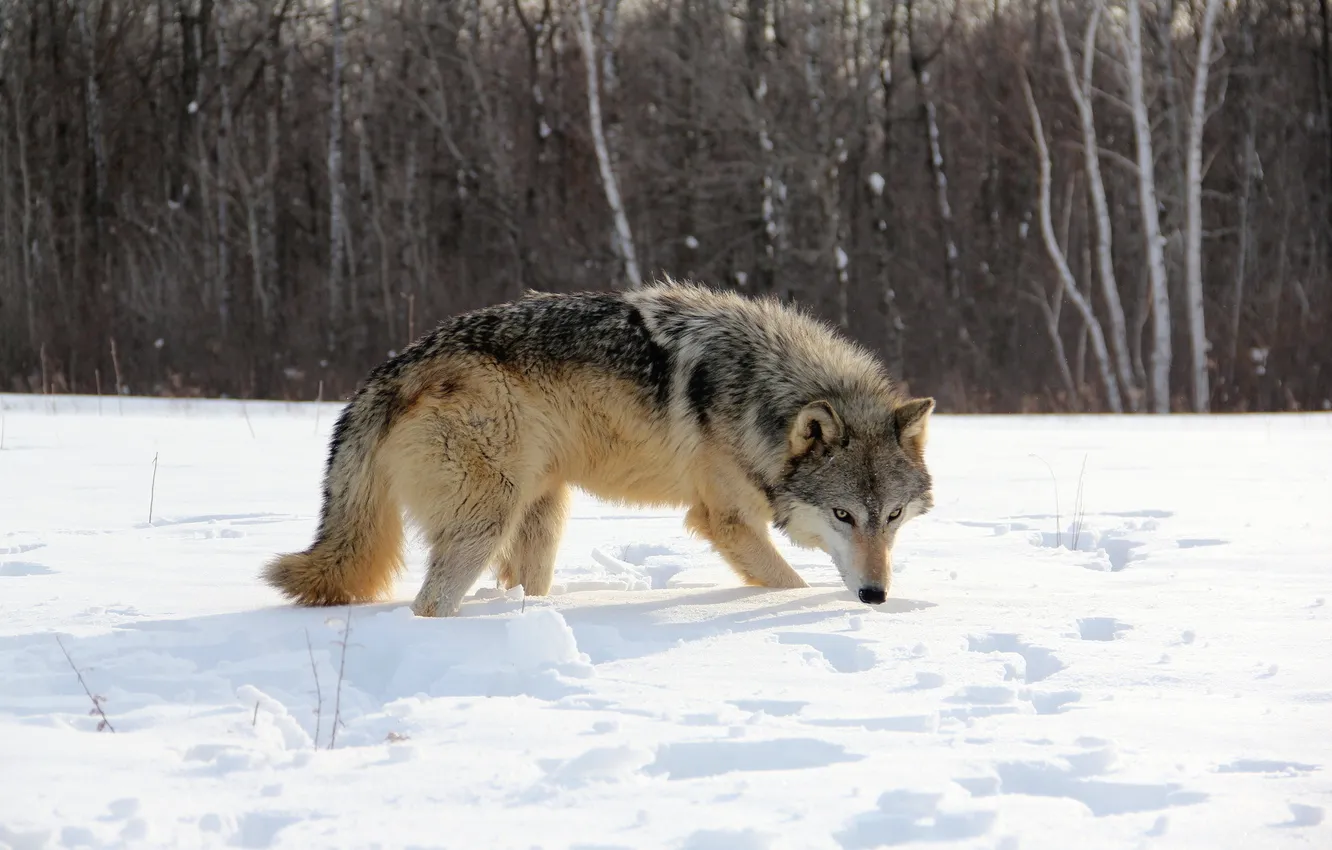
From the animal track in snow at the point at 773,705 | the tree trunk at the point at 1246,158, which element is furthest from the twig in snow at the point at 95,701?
the tree trunk at the point at 1246,158

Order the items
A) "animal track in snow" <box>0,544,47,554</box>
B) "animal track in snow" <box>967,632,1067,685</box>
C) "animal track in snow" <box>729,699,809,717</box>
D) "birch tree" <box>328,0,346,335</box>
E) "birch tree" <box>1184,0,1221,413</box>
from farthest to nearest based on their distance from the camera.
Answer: "birch tree" <box>328,0,346,335</box>, "birch tree" <box>1184,0,1221,413</box>, "animal track in snow" <box>0,544,47,554</box>, "animal track in snow" <box>967,632,1067,685</box>, "animal track in snow" <box>729,699,809,717</box>

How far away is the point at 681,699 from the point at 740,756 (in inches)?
19.9

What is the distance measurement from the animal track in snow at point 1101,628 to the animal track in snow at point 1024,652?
36 cm

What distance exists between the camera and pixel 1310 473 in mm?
8977

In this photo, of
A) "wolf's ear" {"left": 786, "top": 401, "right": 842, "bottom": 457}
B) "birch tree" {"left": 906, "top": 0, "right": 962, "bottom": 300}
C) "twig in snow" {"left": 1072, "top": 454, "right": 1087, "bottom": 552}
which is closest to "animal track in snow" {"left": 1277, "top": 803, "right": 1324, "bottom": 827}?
"wolf's ear" {"left": 786, "top": 401, "right": 842, "bottom": 457}

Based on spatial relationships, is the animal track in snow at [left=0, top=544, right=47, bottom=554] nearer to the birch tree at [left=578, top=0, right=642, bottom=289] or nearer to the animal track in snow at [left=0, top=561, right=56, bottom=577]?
the animal track in snow at [left=0, top=561, right=56, bottom=577]

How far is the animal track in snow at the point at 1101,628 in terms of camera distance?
14.6 feet

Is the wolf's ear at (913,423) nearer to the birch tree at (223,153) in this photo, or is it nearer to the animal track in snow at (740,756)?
the animal track in snow at (740,756)

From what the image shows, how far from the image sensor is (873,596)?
4969 mm

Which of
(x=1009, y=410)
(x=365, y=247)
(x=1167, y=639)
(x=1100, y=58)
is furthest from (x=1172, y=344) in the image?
(x=1167, y=639)

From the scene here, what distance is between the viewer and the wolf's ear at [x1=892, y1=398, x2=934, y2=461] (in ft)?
18.0

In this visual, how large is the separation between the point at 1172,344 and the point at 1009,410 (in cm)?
551

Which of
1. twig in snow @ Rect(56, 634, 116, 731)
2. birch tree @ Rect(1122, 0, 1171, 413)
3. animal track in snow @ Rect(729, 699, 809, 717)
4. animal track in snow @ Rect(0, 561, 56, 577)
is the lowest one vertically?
animal track in snow @ Rect(729, 699, 809, 717)

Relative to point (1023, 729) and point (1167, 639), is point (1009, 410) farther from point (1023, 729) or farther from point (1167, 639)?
point (1023, 729)
